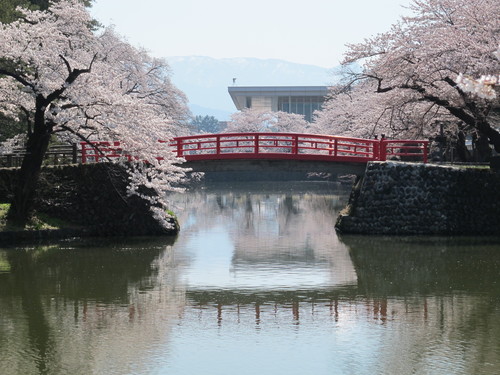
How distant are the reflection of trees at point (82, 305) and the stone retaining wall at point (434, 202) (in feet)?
28.2

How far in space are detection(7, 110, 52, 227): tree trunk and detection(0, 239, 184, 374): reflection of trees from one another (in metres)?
2.42

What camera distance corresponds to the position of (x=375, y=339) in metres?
14.4

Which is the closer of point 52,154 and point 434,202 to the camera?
point 434,202

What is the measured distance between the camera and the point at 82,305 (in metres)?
17.6

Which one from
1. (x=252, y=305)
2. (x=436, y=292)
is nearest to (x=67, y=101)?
(x=252, y=305)

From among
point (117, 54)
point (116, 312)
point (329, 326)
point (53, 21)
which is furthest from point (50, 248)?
point (117, 54)

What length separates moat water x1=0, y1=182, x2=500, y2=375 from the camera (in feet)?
42.9

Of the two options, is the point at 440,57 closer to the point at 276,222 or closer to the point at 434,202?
the point at 434,202

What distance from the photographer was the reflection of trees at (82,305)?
43.9 ft

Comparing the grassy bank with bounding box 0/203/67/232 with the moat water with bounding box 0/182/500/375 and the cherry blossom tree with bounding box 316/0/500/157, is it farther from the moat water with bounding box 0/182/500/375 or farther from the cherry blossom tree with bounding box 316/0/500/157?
the cherry blossom tree with bounding box 316/0/500/157

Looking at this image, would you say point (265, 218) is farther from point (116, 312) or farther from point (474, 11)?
point (116, 312)

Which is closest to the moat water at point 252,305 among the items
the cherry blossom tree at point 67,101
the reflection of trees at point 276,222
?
the reflection of trees at point 276,222

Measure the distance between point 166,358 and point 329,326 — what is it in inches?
142

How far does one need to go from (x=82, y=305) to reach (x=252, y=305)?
11.8 feet
